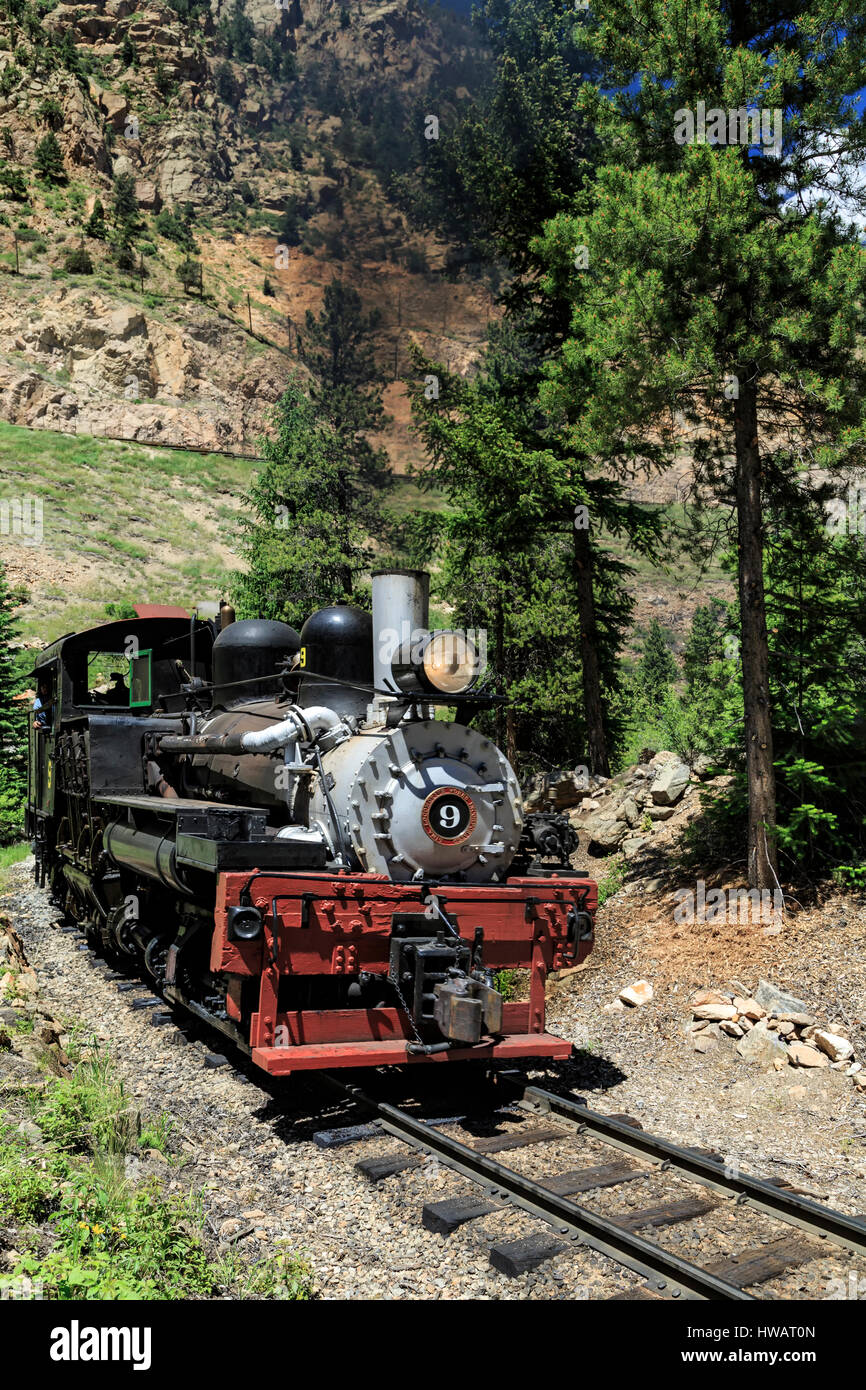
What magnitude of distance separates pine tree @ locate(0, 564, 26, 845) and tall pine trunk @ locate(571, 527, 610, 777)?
39.0 feet

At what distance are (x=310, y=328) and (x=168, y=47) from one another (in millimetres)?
48039

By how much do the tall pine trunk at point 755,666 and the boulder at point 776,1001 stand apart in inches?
61.9

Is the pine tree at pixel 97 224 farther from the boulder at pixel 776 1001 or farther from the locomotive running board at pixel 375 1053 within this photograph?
the locomotive running board at pixel 375 1053

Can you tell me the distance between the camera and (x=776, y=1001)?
8.57 m

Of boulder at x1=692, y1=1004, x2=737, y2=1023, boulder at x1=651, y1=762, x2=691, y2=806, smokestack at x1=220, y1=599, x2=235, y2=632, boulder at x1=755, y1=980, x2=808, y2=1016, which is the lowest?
boulder at x1=692, y1=1004, x2=737, y2=1023

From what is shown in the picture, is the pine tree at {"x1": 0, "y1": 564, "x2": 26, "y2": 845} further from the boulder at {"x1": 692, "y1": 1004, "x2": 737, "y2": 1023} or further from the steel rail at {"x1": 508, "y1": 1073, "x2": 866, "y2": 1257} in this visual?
the steel rail at {"x1": 508, "y1": 1073, "x2": 866, "y2": 1257}

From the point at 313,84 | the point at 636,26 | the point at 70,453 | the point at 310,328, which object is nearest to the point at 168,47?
the point at 313,84

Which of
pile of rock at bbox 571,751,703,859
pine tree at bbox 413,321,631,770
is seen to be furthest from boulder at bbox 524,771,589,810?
pine tree at bbox 413,321,631,770

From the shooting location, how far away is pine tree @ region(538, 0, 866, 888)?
30.8 feet

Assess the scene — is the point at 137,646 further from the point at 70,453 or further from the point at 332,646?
the point at 70,453

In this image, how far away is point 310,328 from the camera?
74250 millimetres

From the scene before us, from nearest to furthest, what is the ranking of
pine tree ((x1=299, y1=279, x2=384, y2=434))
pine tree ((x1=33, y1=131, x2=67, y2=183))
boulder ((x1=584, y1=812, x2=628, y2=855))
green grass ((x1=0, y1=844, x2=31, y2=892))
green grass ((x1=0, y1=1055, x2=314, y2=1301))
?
green grass ((x1=0, y1=1055, x2=314, y2=1301))
boulder ((x1=584, y1=812, x2=628, y2=855))
green grass ((x1=0, y1=844, x2=31, y2=892))
pine tree ((x1=299, y1=279, x2=384, y2=434))
pine tree ((x1=33, y1=131, x2=67, y2=183))

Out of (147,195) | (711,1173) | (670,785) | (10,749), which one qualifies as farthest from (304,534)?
(147,195)

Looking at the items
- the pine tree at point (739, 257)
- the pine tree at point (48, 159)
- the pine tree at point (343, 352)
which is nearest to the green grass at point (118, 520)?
the pine tree at point (343, 352)
